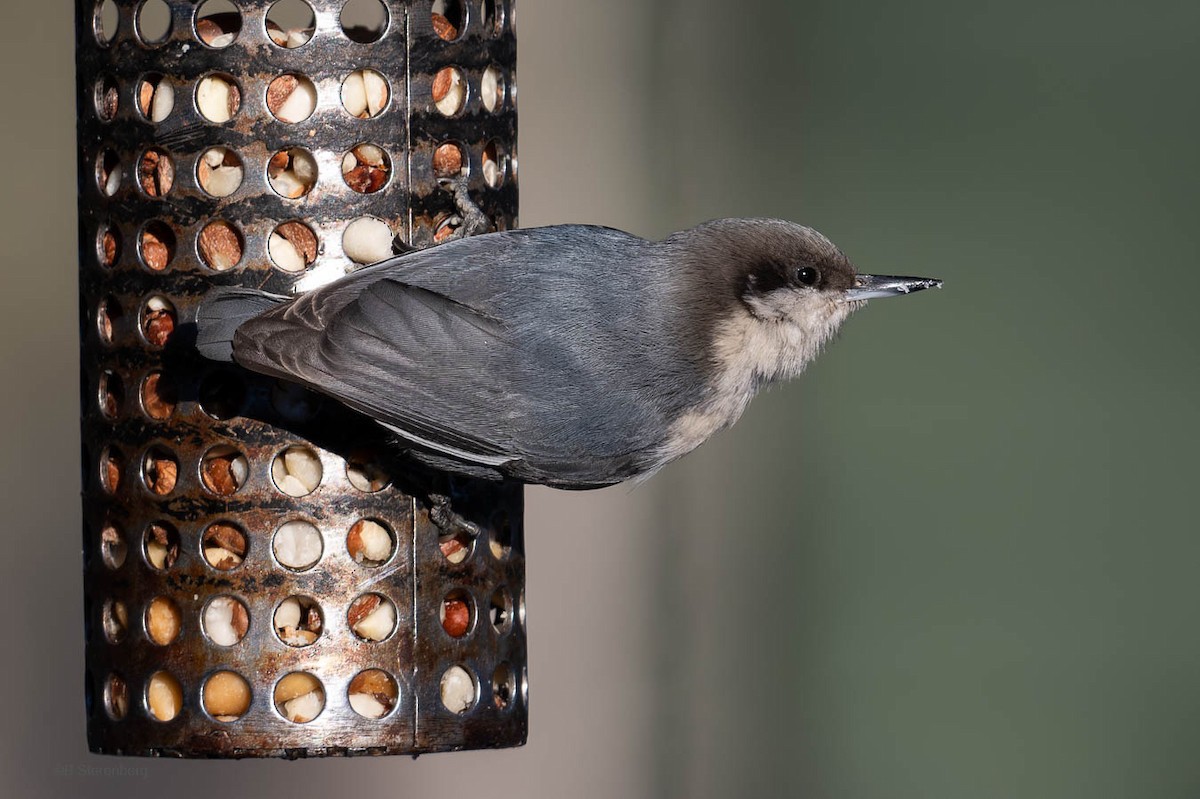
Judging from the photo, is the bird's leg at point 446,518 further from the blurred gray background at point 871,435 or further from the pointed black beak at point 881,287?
the blurred gray background at point 871,435

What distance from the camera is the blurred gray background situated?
12.1 feet

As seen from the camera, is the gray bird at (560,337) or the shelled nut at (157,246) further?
the shelled nut at (157,246)

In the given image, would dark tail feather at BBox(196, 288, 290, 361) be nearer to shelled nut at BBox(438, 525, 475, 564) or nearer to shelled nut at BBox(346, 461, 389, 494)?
shelled nut at BBox(346, 461, 389, 494)

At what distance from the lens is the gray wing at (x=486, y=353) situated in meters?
2.07

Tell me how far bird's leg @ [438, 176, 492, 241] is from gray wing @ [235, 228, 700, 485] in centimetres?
14

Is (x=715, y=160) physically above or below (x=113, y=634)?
above

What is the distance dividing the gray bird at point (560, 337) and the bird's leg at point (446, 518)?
13 centimetres

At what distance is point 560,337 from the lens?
214cm

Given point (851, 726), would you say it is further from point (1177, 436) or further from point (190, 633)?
point (190, 633)

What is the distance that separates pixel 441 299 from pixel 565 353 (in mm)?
200

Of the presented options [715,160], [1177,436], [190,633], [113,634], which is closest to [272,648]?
[190,633]

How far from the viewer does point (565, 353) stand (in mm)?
2139

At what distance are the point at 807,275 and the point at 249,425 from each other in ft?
2.97

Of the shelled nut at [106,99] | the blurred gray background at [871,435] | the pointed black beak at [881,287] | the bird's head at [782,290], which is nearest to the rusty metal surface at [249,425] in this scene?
the shelled nut at [106,99]
